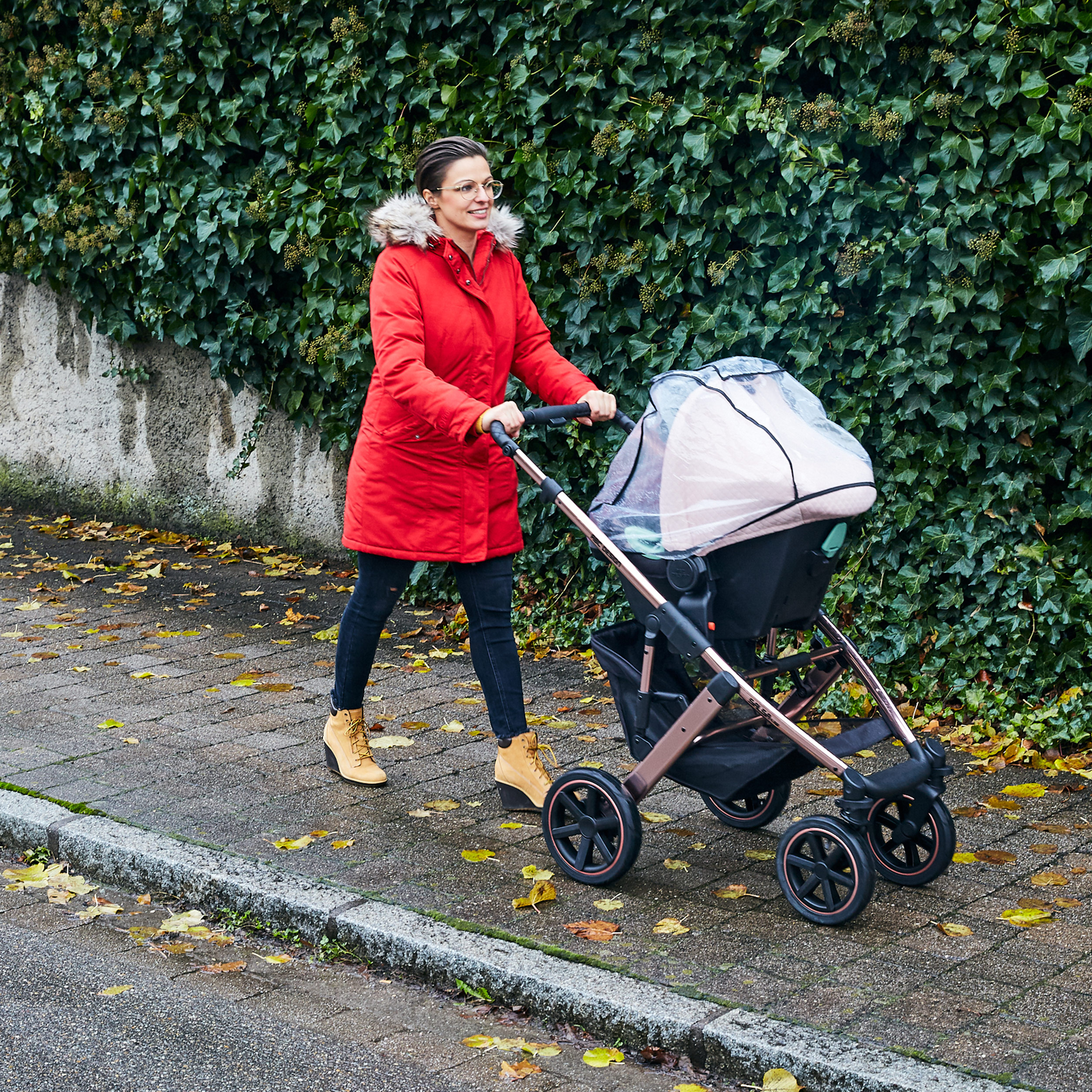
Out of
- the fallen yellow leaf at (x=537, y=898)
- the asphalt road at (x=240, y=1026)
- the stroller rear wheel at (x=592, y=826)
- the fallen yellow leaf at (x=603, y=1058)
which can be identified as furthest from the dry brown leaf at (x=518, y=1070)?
the stroller rear wheel at (x=592, y=826)

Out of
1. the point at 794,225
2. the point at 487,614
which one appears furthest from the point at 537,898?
the point at 794,225

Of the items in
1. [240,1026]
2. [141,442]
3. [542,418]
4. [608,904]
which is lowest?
[240,1026]

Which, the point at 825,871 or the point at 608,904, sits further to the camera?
the point at 608,904

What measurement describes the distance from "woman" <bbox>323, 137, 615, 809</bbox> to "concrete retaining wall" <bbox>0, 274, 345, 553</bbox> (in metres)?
3.20

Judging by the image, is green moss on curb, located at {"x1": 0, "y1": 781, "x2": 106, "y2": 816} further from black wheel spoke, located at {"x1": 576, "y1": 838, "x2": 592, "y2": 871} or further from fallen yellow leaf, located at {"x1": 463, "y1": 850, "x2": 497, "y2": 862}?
black wheel spoke, located at {"x1": 576, "y1": 838, "x2": 592, "y2": 871}

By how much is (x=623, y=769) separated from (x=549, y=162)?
2773mm

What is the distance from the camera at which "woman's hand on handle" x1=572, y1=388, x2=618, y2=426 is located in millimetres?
4289

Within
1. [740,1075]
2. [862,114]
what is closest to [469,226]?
[862,114]

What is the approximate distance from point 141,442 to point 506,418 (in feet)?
18.1

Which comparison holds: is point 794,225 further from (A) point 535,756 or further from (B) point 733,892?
(B) point 733,892

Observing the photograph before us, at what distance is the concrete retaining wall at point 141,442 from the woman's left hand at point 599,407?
147 inches

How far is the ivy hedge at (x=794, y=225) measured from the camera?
16.4ft

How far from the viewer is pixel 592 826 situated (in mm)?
4043

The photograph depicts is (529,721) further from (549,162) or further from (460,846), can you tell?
(549,162)
